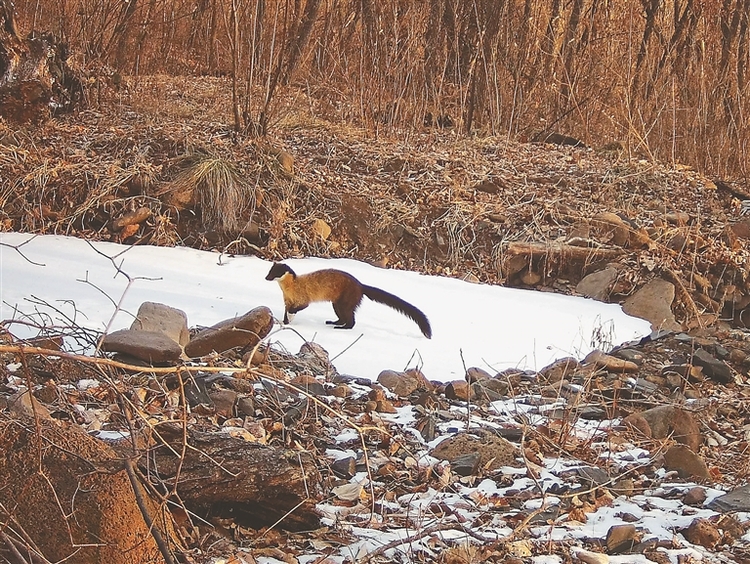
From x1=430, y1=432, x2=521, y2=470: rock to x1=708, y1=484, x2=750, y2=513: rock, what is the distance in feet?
2.22

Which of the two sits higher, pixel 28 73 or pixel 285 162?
pixel 28 73

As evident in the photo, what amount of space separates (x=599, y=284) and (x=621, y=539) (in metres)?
4.29

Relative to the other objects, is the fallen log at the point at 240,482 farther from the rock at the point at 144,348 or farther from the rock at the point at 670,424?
the rock at the point at 670,424

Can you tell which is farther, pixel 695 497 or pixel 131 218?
pixel 131 218

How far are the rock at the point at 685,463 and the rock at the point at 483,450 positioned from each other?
58 centimetres

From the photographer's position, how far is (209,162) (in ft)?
21.2

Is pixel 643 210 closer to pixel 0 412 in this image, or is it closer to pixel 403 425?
pixel 403 425

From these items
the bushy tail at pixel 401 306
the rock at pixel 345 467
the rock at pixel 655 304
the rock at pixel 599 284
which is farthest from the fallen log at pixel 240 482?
the rock at pixel 599 284

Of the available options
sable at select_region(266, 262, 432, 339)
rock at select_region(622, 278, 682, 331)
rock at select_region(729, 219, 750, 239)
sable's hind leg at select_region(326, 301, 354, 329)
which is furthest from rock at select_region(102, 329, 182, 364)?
rock at select_region(729, 219, 750, 239)

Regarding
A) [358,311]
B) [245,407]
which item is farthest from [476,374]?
[245,407]

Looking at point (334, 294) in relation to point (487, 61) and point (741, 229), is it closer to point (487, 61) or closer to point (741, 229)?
point (741, 229)

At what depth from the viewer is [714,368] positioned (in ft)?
14.4

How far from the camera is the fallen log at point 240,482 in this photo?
215 centimetres

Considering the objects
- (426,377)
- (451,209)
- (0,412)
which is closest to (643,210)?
(451,209)
